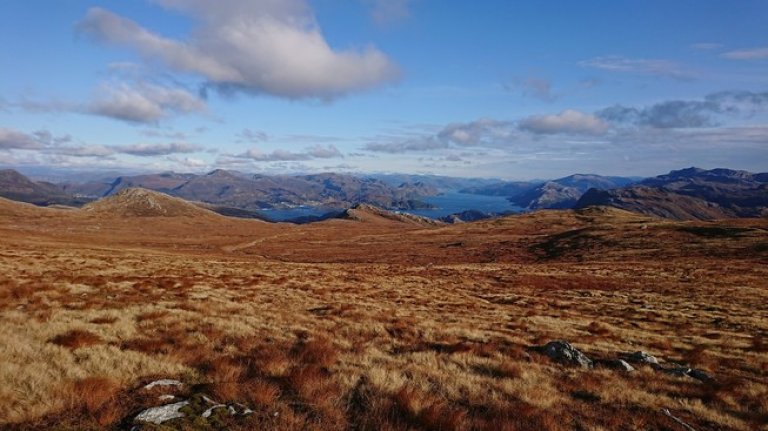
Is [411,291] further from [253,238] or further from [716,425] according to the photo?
[253,238]

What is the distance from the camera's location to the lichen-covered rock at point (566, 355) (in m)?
12.7

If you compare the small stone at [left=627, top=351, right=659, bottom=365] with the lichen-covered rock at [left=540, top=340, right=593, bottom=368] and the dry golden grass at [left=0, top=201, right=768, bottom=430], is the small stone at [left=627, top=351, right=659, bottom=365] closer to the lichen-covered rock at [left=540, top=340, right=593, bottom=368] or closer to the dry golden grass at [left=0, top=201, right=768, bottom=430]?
the dry golden grass at [left=0, top=201, right=768, bottom=430]

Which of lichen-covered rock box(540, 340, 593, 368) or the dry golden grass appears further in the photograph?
lichen-covered rock box(540, 340, 593, 368)

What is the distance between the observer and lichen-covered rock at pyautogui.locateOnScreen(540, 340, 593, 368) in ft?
41.8

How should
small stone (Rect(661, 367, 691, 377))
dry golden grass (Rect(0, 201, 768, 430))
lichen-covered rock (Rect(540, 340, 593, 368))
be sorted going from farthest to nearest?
lichen-covered rock (Rect(540, 340, 593, 368)) < small stone (Rect(661, 367, 691, 377)) < dry golden grass (Rect(0, 201, 768, 430))

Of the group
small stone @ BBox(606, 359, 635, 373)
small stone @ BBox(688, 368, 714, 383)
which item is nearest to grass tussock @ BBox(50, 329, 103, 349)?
small stone @ BBox(606, 359, 635, 373)

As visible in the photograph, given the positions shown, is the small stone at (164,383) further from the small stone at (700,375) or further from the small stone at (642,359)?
the small stone at (700,375)

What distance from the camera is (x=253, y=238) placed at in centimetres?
11688

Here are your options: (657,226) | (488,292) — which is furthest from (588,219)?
(488,292)

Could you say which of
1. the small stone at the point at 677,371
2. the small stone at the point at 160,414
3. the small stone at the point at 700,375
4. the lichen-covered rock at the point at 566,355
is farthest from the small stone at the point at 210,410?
the small stone at the point at 700,375

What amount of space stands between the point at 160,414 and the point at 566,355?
11226 millimetres

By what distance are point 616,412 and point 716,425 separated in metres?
1.96

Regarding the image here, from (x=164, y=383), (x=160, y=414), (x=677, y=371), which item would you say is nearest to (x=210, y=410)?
(x=160, y=414)

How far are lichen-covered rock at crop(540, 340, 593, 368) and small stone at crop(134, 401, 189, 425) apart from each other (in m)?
10.6
